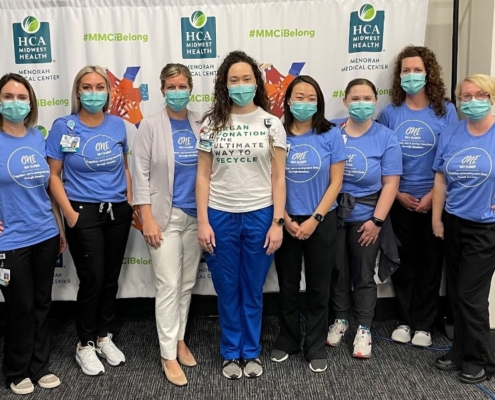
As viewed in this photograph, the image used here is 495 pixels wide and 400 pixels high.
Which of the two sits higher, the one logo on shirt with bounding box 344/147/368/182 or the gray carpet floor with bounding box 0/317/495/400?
the one logo on shirt with bounding box 344/147/368/182

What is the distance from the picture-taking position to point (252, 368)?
102 inches

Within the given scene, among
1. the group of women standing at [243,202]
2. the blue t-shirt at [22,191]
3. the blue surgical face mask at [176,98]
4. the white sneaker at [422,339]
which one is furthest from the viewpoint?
the white sneaker at [422,339]

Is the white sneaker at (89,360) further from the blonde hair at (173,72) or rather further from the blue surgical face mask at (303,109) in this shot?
the blue surgical face mask at (303,109)

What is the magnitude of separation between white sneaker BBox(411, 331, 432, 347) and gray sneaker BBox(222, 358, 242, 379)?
3.60ft

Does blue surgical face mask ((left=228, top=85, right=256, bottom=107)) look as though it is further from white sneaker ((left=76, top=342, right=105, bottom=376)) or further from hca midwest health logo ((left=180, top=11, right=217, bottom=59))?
white sneaker ((left=76, top=342, right=105, bottom=376))

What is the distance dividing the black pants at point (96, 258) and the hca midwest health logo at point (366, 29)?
1.72 metres

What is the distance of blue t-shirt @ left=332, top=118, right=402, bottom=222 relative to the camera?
2.67 metres

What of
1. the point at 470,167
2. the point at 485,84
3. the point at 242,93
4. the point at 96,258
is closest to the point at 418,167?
the point at 470,167

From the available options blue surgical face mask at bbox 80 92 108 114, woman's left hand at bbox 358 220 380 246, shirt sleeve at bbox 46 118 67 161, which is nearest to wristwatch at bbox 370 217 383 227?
woman's left hand at bbox 358 220 380 246

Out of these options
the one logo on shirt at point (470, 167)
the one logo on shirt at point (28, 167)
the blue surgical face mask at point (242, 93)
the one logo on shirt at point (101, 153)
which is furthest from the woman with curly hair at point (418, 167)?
the one logo on shirt at point (28, 167)

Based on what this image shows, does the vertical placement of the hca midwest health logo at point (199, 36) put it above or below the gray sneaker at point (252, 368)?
above

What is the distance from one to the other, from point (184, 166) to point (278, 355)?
3.93ft

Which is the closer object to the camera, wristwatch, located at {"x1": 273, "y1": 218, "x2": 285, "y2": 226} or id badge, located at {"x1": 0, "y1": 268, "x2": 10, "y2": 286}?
id badge, located at {"x1": 0, "y1": 268, "x2": 10, "y2": 286}

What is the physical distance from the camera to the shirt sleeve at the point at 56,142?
249 cm
